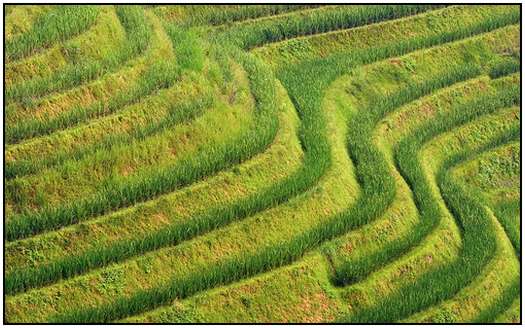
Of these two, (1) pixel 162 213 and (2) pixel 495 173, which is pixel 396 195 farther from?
(1) pixel 162 213

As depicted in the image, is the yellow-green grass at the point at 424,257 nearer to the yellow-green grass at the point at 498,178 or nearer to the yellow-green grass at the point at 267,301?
the yellow-green grass at the point at 267,301

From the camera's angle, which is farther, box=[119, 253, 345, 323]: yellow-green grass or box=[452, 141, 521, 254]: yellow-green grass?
box=[452, 141, 521, 254]: yellow-green grass

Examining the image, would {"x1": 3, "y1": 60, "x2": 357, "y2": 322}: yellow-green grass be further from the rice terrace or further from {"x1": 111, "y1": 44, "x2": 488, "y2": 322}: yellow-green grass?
{"x1": 111, "y1": 44, "x2": 488, "y2": 322}: yellow-green grass

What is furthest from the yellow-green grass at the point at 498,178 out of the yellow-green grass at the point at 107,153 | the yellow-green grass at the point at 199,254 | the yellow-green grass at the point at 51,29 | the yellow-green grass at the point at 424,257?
the yellow-green grass at the point at 51,29

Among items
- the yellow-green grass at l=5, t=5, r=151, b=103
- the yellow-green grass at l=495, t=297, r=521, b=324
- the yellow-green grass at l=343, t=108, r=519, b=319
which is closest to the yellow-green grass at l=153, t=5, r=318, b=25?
the yellow-green grass at l=5, t=5, r=151, b=103

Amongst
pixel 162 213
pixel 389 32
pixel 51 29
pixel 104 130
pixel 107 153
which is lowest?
pixel 162 213

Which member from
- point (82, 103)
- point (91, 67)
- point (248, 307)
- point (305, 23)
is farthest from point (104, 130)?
point (305, 23)
